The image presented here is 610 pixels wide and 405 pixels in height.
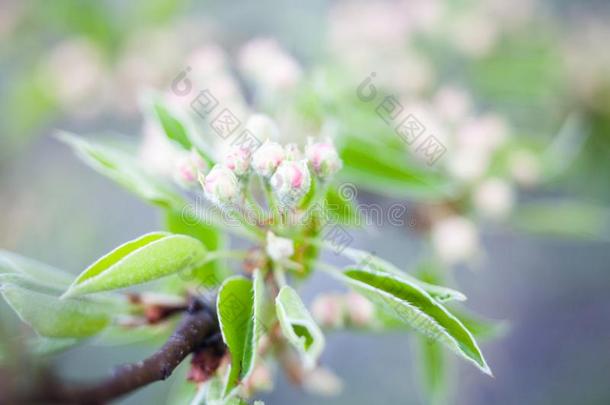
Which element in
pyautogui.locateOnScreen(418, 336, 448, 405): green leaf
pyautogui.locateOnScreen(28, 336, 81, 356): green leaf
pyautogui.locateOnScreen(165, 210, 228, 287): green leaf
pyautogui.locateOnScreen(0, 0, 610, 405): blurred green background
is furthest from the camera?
pyautogui.locateOnScreen(0, 0, 610, 405): blurred green background

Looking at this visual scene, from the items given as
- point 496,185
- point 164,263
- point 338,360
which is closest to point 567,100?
point 496,185

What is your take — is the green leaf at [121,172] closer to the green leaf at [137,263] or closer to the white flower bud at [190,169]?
the white flower bud at [190,169]

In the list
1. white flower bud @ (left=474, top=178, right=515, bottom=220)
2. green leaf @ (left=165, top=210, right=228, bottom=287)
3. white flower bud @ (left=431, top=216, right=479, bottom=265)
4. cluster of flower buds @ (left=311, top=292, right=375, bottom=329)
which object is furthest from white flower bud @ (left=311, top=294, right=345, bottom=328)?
white flower bud @ (left=474, top=178, right=515, bottom=220)

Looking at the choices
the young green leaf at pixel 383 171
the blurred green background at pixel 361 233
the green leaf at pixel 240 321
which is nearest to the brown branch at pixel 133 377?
the green leaf at pixel 240 321

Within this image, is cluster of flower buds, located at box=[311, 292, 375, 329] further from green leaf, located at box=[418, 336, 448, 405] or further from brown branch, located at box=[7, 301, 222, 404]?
brown branch, located at box=[7, 301, 222, 404]

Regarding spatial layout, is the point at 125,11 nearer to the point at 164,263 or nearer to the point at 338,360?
the point at 338,360
